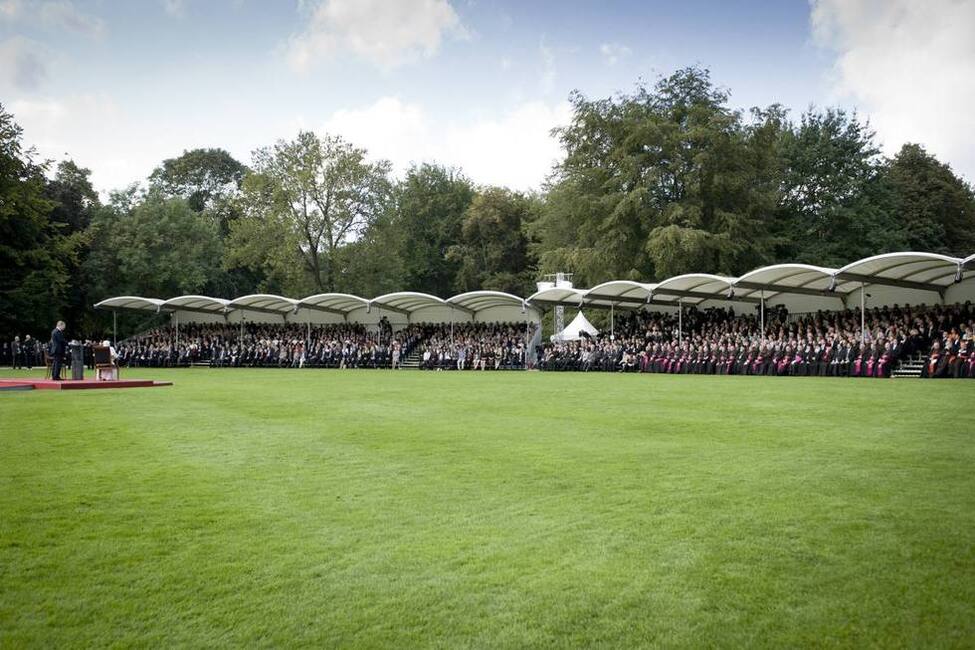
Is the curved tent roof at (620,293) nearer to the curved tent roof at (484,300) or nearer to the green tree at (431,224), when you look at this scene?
the curved tent roof at (484,300)

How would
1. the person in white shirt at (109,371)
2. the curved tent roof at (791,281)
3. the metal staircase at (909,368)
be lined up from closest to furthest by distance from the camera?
1. the person in white shirt at (109,371)
2. the metal staircase at (909,368)
3. the curved tent roof at (791,281)

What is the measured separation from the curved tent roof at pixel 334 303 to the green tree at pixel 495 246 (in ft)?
53.7

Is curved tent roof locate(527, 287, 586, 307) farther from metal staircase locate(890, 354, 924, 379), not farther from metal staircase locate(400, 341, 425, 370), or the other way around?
metal staircase locate(890, 354, 924, 379)

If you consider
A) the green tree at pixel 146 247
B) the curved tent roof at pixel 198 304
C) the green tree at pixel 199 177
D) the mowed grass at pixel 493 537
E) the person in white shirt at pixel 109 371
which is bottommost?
the mowed grass at pixel 493 537

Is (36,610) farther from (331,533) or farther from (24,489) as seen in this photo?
(24,489)

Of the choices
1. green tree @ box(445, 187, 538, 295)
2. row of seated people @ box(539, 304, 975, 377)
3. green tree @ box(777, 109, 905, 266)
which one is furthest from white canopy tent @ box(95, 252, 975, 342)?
green tree @ box(445, 187, 538, 295)

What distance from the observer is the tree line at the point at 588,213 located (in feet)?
130

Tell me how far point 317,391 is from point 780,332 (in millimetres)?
16756

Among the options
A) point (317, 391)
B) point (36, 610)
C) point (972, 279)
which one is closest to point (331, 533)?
point (36, 610)

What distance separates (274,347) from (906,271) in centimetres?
2849

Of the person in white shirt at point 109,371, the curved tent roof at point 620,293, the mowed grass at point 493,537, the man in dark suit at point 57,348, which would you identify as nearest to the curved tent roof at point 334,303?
the curved tent roof at point 620,293

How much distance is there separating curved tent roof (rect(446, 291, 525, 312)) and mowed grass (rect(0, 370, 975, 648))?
84.7ft

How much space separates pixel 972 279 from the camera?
2511 cm

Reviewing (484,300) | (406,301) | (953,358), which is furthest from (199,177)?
(953,358)
